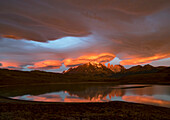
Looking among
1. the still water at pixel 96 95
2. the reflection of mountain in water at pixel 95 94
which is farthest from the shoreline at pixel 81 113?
the reflection of mountain in water at pixel 95 94

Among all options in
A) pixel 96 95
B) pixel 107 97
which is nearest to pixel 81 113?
pixel 107 97

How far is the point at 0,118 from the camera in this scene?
17.2m

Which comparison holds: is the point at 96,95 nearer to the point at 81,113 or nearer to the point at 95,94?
the point at 95,94

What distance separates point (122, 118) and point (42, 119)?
442 inches

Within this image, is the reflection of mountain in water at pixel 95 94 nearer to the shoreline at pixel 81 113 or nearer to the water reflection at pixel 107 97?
the water reflection at pixel 107 97

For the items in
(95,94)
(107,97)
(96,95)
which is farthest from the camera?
(95,94)

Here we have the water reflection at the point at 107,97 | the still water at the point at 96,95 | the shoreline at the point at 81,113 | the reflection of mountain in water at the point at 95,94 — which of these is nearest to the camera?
the shoreline at the point at 81,113

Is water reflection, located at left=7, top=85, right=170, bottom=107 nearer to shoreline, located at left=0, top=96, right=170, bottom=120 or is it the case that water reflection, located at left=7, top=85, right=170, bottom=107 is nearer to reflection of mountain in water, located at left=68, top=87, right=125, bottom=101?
reflection of mountain in water, located at left=68, top=87, right=125, bottom=101

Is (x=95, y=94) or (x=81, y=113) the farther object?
(x=95, y=94)

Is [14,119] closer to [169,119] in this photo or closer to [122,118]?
[122,118]

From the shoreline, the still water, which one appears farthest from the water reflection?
the shoreline

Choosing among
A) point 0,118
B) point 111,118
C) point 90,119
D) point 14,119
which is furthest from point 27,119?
point 111,118

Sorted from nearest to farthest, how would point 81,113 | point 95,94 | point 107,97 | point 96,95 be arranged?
point 81,113
point 107,97
point 96,95
point 95,94

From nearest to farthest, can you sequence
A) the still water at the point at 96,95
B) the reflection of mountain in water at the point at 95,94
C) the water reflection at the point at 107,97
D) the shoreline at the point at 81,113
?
the shoreline at the point at 81,113 < the water reflection at the point at 107,97 < the still water at the point at 96,95 < the reflection of mountain in water at the point at 95,94
